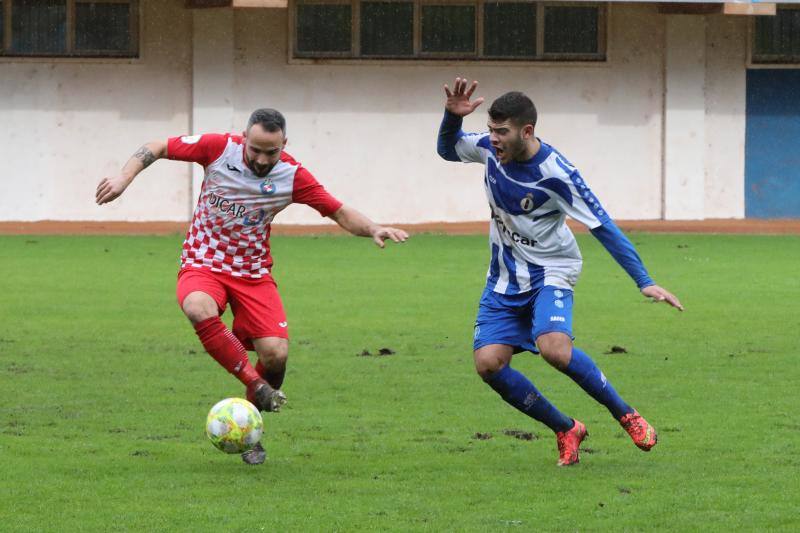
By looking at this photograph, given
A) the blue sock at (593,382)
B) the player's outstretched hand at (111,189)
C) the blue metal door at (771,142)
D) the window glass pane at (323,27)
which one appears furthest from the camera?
the blue metal door at (771,142)

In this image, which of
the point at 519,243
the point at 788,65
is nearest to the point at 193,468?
the point at 519,243

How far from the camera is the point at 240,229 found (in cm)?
841

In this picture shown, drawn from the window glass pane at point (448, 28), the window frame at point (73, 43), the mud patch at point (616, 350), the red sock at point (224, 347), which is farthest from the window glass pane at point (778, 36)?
the red sock at point (224, 347)

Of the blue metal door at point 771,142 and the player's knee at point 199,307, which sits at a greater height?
the blue metal door at point 771,142

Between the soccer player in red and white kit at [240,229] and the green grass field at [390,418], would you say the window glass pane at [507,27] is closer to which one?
the green grass field at [390,418]

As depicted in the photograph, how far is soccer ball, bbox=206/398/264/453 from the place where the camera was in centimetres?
736

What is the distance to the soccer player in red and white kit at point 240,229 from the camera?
816 cm

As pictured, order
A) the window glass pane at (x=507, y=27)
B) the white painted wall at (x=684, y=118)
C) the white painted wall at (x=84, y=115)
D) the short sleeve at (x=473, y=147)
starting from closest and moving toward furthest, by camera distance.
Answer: the short sleeve at (x=473, y=147) < the white painted wall at (x=84, y=115) < the window glass pane at (x=507, y=27) < the white painted wall at (x=684, y=118)

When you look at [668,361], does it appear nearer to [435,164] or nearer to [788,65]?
[435,164]

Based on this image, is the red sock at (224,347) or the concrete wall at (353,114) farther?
the concrete wall at (353,114)

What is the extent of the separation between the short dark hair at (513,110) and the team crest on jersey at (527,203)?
36 centimetres

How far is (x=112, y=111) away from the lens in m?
25.6

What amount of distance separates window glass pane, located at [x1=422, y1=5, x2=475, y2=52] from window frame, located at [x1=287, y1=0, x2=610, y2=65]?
0.07 m

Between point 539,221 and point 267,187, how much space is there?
1.53 metres
